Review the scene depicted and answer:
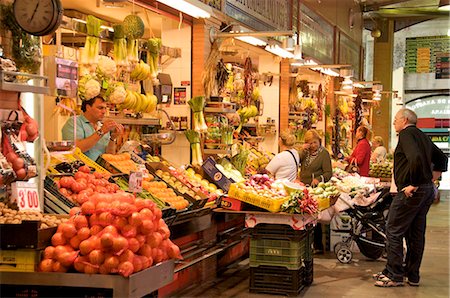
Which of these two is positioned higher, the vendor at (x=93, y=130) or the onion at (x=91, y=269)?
the vendor at (x=93, y=130)

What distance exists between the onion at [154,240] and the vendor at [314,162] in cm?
610

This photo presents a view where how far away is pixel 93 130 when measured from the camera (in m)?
6.93

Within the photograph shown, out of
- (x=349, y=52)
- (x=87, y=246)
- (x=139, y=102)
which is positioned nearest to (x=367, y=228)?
(x=139, y=102)

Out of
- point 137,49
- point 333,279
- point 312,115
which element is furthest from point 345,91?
point 137,49

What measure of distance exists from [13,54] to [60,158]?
1.32 metres

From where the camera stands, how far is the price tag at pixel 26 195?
450 cm

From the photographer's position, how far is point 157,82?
8008mm

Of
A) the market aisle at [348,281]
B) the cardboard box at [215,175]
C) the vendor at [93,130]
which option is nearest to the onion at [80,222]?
the vendor at [93,130]

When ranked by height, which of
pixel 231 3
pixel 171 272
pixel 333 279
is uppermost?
pixel 231 3

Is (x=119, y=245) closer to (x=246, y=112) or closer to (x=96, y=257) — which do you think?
(x=96, y=257)

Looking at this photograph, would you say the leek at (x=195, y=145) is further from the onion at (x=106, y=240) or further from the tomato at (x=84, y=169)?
the onion at (x=106, y=240)

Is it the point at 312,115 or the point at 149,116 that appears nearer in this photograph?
the point at 149,116

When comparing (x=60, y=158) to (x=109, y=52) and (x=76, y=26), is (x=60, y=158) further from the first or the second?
(x=109, y=52)

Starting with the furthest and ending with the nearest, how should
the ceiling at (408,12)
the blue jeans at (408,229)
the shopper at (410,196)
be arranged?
1. the ceiling at (408,12)
2. the blue jeans at (408,229)
3. the shopper at (410,196)
